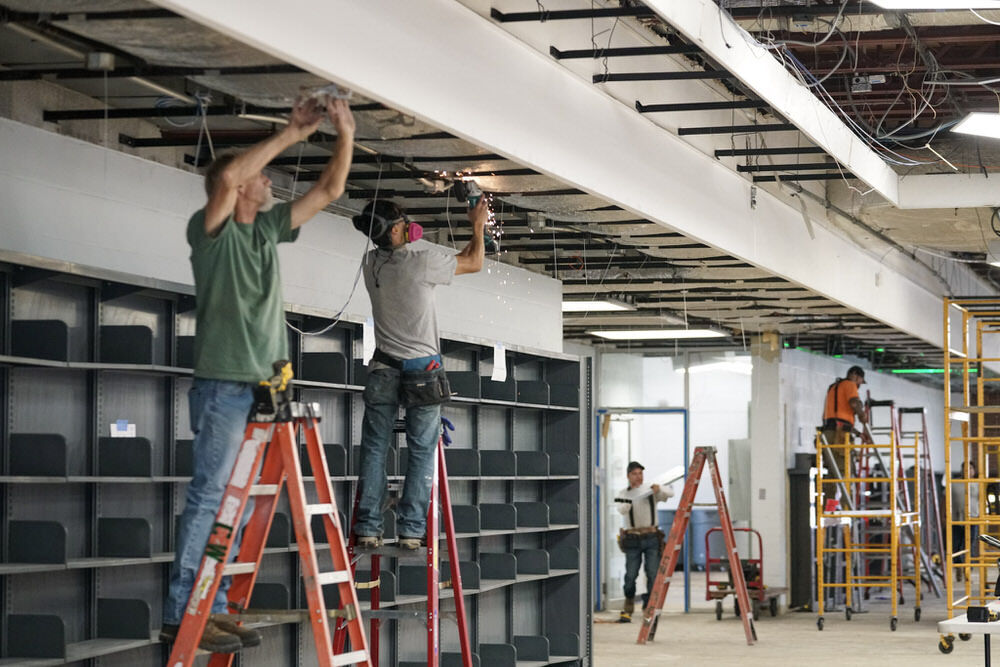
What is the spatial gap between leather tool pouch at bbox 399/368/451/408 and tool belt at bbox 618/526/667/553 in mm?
→ 8414

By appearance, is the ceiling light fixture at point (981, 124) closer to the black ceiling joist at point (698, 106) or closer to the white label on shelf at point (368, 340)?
the black ceiling joist at point (698, 106)

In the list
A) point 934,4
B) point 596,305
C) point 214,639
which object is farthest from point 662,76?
point 596,305

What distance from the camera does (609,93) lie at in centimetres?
697

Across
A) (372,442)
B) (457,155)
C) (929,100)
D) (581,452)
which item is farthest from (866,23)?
(372,442)

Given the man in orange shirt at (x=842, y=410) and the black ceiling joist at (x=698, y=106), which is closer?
the black ceiling joist at (x=698, y=106)

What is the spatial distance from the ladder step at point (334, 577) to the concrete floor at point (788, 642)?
245 inches

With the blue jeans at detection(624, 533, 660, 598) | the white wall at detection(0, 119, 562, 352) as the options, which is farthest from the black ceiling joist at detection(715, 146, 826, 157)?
the blue jeans at detection(624, 533, 660, 598)

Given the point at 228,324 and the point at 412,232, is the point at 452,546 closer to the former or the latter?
the point at 412,232

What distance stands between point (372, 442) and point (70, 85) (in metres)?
1.95

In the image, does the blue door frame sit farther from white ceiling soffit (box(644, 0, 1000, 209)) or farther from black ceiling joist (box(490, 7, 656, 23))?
black ceiling joist (box(490, 7, 656, 23))

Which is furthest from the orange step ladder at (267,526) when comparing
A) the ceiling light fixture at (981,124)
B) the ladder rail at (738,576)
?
the ladder rail at (738,576)

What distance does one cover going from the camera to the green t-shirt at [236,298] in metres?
4.01

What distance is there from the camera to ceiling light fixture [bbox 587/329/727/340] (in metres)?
13.7

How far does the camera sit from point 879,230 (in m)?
11.6
